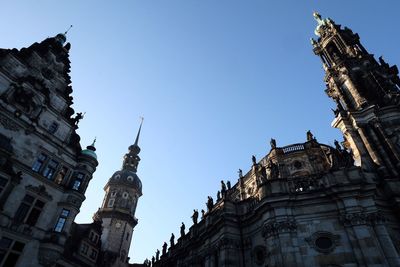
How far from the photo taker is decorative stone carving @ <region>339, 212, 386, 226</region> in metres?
19.0

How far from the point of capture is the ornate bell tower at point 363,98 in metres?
25.4

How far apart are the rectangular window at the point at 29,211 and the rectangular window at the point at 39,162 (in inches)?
102

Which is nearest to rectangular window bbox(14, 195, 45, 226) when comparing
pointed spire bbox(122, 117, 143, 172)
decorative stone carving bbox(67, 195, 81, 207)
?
decorative stone carving bbox(67, 195, 81, 207)

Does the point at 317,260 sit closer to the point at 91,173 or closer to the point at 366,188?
the point at 366,188

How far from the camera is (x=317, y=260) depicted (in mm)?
18672

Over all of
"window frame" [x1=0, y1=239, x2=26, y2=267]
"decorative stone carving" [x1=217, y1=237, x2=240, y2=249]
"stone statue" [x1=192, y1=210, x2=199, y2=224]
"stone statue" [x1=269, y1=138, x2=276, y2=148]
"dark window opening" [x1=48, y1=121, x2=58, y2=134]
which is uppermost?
"stone statue" [x1=269, y1=138, x2=276, y2=148]

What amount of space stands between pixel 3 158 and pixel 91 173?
841 cm

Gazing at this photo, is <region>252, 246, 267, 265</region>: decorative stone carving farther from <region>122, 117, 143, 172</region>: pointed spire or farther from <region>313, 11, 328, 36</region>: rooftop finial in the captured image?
<region>122, 117, 143, 172</region>: pointed spire

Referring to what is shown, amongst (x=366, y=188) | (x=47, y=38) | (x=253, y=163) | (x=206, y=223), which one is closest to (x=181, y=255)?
(x=206, y=223)

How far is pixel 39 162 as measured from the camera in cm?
2570

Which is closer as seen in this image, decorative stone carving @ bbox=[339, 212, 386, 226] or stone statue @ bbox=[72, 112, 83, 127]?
decorative stone carving @ bbox=[339, 212, 386, 226]

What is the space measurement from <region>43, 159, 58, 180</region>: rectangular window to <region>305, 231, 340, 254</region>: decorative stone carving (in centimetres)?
2212

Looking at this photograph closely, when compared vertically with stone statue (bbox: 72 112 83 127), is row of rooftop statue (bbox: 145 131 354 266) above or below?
below

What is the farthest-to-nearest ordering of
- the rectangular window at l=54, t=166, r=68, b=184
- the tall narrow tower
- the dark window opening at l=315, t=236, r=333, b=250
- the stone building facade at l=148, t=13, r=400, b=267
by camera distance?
the tall narrow tower
the rectangular window at l=54, t=166, r=68, b=184
the dark window opening at l=315, t=236, r=333, b=250
the stone building facade at l=148, t=13, r=400, b=267
